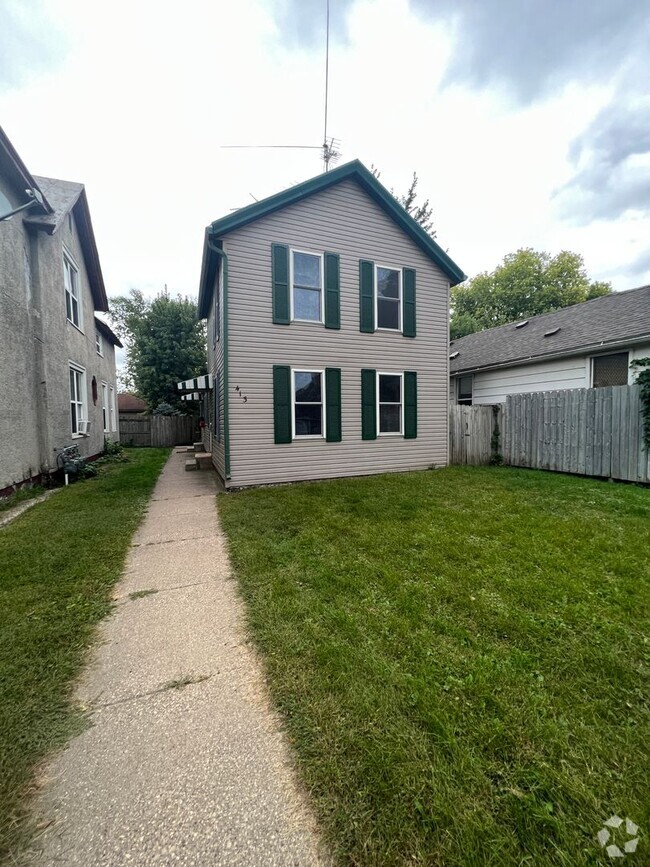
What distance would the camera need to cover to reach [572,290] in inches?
1180

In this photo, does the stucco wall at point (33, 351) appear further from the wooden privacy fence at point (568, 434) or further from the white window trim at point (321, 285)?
the wooden privacy fence at point (568, 434)

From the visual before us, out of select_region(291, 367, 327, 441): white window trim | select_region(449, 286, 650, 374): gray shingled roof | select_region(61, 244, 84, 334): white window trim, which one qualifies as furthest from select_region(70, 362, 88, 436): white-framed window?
select_region(449, 286, 650, 374): gray shingled roof

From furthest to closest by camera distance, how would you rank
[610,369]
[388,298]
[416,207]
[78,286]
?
[416,207] → [78,286] → [610,369] → [388,298]

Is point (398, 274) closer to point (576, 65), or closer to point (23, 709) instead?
point (576, 65)

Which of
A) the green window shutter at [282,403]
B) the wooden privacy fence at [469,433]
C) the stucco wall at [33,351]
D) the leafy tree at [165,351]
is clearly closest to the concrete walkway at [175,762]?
the green window shutter at [282,403]

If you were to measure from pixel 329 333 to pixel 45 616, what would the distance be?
7125 millimetres

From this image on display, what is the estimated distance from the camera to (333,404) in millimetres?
8398

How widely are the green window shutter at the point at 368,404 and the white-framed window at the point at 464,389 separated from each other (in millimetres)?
6362

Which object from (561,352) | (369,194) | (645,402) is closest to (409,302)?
(369,194)

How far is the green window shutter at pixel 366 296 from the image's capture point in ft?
28.6

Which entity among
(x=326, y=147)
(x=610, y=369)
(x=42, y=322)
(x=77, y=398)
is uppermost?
(x=326, y=147)

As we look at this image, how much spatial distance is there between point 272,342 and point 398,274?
3931mm

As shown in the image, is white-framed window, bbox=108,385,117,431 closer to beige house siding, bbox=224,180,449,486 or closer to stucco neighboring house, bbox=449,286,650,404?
beige house siding, bbox=224,180,449,486

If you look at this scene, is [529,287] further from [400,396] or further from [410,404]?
[400,396]
